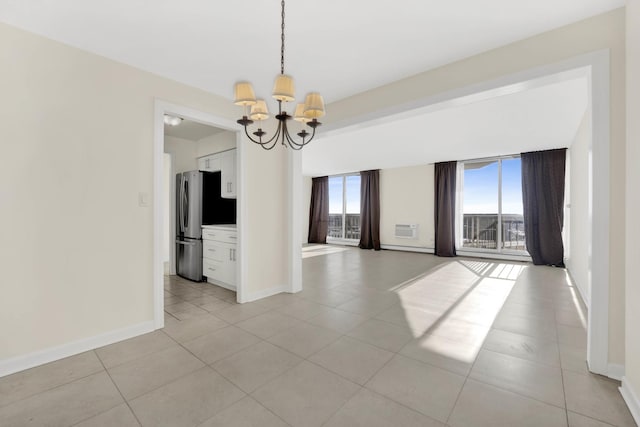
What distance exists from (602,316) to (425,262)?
170 inches

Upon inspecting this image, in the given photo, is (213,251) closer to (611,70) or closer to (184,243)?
(184,243)

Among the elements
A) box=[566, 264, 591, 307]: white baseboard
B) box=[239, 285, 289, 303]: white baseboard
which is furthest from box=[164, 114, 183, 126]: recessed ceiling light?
box=[566, 264, 591, 307]: white baseboard

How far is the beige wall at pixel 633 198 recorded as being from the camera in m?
1.54

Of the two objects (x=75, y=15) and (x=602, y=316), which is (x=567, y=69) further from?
(x=75, y=15)

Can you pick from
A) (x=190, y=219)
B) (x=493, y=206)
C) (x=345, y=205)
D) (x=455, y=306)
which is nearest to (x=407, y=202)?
(x=493, y=206)

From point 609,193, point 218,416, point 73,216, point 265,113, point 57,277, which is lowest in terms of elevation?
point 218,416

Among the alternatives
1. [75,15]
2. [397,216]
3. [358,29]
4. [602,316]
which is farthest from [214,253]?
[397,216]

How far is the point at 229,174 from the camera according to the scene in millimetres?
Answer: 4090

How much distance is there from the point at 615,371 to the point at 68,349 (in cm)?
393

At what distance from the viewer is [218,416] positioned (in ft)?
4.80

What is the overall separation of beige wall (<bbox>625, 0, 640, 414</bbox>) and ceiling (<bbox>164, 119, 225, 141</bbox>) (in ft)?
13.9

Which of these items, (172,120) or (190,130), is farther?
(190,130)

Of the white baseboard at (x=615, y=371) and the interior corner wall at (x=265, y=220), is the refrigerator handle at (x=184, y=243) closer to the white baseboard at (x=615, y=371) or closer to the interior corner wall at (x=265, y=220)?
the interior corner wall at (x=265, y=220)

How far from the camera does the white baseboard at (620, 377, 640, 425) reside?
1441 mm
